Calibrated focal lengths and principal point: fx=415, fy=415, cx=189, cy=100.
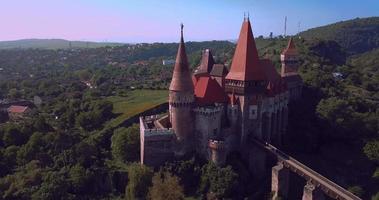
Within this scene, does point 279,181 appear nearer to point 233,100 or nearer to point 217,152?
point 217,152

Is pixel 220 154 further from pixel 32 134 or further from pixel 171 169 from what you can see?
pixel 32 134

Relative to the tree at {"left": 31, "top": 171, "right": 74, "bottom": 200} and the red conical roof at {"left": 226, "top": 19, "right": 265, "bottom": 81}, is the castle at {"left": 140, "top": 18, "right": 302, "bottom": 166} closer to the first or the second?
the red conical roof at {"left": 226, "top": 19, "right": 265, "bottom": 81}

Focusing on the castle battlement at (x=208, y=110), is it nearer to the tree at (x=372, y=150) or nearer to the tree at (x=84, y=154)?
the tree at (x=84, y=154)

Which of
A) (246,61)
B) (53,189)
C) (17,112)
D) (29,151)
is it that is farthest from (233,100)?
(17,112)

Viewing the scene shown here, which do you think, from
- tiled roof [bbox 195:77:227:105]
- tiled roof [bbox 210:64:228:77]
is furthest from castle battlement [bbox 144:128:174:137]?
tiled roof [bbox 210:64:228:77]

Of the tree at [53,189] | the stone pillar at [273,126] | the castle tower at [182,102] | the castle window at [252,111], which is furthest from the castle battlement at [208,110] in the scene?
the tree at [53,189]
